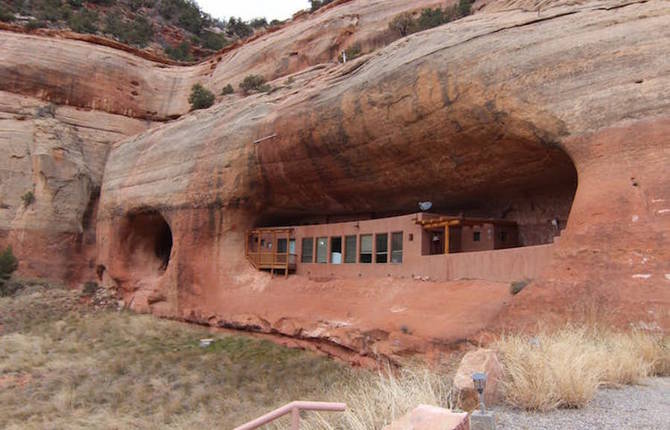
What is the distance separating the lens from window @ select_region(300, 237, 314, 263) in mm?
19861

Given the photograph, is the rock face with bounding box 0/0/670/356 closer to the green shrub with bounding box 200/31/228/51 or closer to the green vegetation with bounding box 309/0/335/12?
the green vegetation with bounding box 309/0/335/12

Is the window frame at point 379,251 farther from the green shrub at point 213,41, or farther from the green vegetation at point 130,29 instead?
the green shrub at point 213,41

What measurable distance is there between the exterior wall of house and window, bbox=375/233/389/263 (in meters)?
0.10

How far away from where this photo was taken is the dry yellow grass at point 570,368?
520 centimetres

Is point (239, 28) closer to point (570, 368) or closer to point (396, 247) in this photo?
point (396, 247)

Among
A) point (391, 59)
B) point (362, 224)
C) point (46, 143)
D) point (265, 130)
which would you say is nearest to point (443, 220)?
point (362, 224)

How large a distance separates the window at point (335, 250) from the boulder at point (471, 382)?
42.5 ft

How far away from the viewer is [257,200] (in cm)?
2095

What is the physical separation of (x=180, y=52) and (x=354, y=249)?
110ft

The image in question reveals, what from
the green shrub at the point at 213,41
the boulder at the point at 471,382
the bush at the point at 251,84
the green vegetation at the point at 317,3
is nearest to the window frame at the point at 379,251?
the boulder at the point at 471,382

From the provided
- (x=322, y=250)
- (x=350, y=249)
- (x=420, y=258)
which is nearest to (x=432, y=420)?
(x=420, y=258)

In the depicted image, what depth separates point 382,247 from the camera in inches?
671

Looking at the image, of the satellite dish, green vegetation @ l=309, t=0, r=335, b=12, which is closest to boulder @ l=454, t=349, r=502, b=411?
the satellite dish

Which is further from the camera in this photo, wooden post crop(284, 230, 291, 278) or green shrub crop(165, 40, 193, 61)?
green shrub crop(165, 40, 193, 61)
